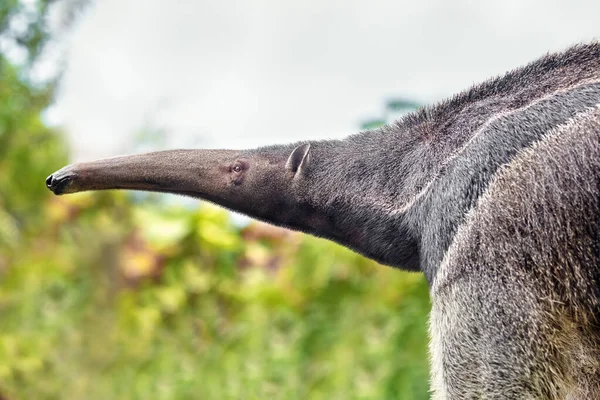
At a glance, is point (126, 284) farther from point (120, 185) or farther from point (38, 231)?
point (120, 185)

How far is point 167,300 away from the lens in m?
7.12

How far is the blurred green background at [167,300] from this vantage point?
5.56 m

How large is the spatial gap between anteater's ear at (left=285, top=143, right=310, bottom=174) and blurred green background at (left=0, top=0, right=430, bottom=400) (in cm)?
282

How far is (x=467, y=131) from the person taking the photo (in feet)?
8.46

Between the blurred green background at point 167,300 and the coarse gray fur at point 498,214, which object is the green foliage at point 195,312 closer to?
the blurred green background at point 167,300

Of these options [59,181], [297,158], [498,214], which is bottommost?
[498,214]

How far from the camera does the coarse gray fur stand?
7.21 feet

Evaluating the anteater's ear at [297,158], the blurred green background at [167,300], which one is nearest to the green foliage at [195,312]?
the blurred green background at [167,300]

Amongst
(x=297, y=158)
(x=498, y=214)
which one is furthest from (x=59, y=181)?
(x=498, y=214)

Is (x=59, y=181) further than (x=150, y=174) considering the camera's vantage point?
No

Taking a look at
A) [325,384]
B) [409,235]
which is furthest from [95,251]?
[409,235]

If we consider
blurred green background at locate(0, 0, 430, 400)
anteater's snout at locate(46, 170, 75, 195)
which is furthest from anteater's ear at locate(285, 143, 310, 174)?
blurred green background at locate(0, 0, 430, 400)

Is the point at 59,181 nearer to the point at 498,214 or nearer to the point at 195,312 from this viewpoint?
the point at 498,214

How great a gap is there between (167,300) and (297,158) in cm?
458
